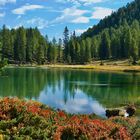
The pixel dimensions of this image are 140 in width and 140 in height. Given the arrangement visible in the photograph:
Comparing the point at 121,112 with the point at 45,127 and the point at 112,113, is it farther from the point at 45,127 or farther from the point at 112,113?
the point at 45,127

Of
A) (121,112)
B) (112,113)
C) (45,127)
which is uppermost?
(45,127)

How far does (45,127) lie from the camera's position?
15.4 metres

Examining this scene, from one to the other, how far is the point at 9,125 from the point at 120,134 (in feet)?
13.8


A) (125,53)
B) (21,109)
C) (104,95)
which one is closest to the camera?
(21,109)

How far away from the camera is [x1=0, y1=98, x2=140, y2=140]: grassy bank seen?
1465cm

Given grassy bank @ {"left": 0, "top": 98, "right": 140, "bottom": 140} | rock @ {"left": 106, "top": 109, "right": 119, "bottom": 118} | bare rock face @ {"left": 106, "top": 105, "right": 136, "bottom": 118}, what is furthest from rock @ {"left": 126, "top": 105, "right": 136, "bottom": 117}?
grassy bank @ {"left": 0, "top": 98, "right": 140, "bottom": 140}

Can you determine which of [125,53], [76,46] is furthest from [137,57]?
[76,46]

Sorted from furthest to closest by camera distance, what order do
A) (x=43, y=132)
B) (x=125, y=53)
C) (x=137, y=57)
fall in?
1. (x=125, y=53)
2. (x=137, y=57)
3. (x=43, y=132)

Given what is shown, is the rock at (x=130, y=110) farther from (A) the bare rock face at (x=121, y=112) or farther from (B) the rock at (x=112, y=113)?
(B) the rock at (x=112, y=113)

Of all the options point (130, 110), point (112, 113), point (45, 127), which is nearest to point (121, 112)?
point (112, 113)

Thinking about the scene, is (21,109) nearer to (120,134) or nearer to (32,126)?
(32,126)

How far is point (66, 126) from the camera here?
15.6m

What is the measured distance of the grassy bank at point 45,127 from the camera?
577 inches

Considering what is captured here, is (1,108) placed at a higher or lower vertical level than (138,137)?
higher
